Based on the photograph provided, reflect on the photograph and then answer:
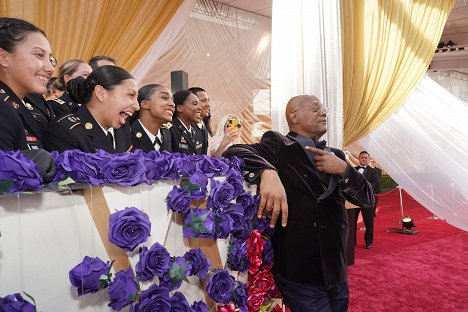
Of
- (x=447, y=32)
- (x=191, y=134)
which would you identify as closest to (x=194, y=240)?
(x=191, y=134)

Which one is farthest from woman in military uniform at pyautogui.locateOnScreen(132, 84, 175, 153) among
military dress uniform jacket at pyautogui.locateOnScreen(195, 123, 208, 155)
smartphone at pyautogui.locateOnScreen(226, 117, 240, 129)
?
smartphone at pyautogui.locateOnScreen(226, 117, 240, 129)

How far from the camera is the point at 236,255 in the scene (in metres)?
1.31

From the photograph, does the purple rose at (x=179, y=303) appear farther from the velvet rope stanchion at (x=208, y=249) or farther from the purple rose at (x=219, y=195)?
the purple rose at (x=219, y=195)

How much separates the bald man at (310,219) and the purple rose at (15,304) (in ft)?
2.90

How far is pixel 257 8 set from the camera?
19.5 ft

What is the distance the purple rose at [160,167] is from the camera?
1086 mm

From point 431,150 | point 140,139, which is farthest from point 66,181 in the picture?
point 431,150

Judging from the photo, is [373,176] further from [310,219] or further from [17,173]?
[17,173]

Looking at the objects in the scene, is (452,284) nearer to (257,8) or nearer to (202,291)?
(202,291)

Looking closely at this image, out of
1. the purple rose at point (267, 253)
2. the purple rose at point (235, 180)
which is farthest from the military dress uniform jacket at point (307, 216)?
the purple rose at point (235, 180)

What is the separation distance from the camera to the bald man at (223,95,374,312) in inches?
63.6

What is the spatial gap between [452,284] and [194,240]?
A: 3261 mm

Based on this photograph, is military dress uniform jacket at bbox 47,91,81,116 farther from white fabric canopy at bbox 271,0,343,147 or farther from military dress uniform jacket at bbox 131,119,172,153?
white fabric canopy at bbox 271,0,343,147

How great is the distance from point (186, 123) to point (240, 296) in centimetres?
184
